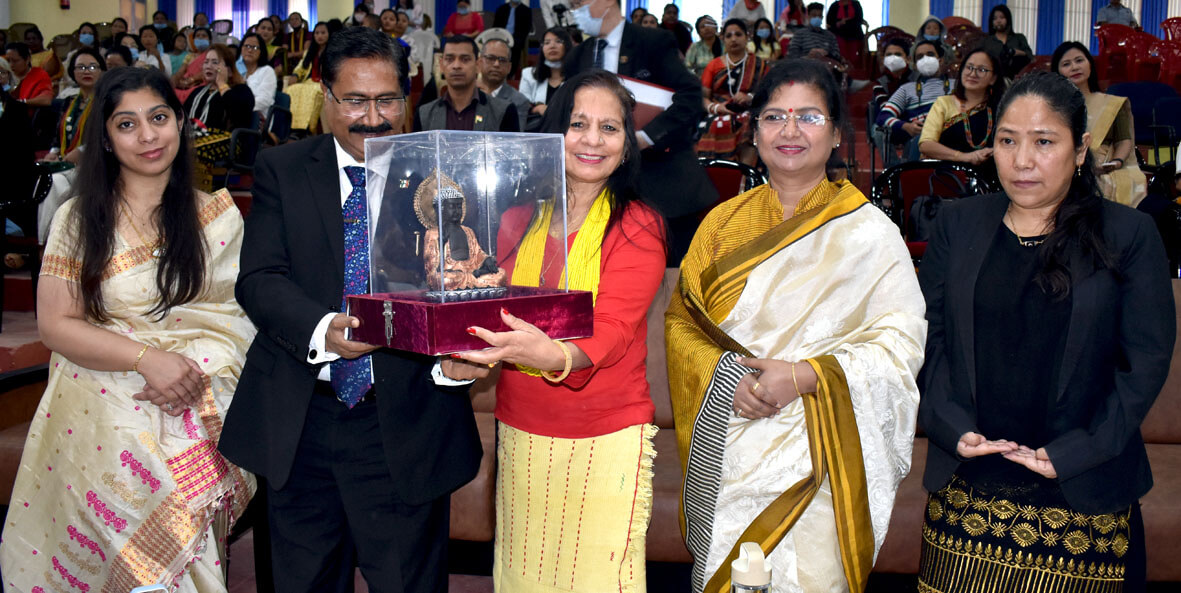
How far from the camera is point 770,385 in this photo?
1.72 m

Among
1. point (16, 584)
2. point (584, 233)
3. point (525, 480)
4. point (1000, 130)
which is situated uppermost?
point (1000, 130)

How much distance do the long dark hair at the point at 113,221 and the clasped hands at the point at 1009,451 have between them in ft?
5.22

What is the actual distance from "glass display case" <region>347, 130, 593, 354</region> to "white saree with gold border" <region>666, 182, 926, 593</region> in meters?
0.42

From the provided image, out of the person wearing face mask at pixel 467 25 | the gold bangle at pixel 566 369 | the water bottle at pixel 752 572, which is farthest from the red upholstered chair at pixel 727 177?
the person wearing face mask at pixel 467 25

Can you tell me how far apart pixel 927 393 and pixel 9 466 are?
2.45 metres

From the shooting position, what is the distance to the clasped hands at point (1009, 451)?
5.43ft

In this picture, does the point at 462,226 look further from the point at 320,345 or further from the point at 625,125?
the point at 625,125

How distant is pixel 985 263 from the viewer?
5.82ft

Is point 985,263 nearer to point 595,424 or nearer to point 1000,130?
point 1000,130

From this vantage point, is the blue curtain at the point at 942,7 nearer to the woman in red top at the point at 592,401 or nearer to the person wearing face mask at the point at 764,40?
the person wearing face mask at the point at 764,40

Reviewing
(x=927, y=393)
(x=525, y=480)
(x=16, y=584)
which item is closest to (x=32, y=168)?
(x=16, y=584)

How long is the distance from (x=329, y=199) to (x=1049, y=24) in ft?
60.4

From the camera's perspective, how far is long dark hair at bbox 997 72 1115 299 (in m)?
1.67

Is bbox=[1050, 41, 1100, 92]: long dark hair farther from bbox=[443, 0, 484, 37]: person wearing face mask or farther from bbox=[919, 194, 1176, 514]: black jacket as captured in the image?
bbox=[443, 0, 484, 37]: person wearing face mask
